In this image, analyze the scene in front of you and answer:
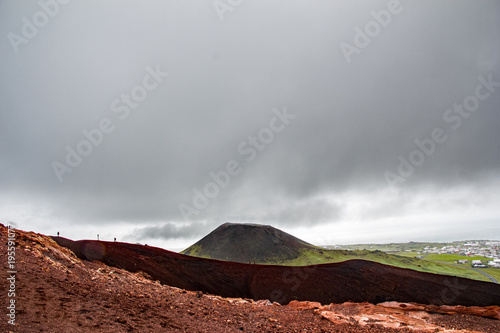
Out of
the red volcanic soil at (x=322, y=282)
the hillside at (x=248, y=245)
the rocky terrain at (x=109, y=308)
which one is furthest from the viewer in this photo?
the hillside at (x=248, y=245)

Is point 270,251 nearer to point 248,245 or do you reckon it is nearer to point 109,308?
point 248,245

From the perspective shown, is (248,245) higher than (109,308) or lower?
lower

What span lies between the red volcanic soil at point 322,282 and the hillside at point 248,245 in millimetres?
53886

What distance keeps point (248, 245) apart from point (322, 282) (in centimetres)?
6537

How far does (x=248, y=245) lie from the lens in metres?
91.6

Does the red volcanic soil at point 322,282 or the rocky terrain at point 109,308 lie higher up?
the rocky terrain at point 109,308

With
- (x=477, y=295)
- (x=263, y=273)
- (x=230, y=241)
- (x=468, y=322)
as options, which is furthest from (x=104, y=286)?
(x=230, y=241)

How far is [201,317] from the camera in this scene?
1198 cm

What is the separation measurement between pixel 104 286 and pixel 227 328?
21.7 ft

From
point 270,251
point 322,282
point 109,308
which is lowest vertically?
point 270,251

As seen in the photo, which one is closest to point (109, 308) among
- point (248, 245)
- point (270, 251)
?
point (270, 251)

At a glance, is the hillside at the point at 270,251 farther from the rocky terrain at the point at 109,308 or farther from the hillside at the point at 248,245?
the rocky terrain at the point at 109,308

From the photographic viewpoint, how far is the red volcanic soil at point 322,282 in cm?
2577

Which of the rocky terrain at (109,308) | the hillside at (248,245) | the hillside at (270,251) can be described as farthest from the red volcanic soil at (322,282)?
the hillside at (248,245)
